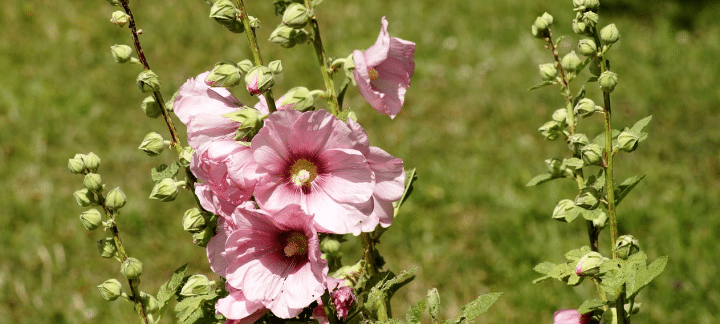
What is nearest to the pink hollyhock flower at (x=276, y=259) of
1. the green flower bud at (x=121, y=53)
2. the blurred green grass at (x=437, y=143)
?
the green flower bud at (x=121, y=53)

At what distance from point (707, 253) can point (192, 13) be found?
3.79m

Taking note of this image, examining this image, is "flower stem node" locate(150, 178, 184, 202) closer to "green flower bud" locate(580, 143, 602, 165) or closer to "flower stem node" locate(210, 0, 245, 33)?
"flower stem node" locate(210, 0, 245, 33)

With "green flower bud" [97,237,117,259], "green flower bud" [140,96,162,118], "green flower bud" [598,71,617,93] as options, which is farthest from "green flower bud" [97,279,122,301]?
"green flower bud" [598,71,617,93]

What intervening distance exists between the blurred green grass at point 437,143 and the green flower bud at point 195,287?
6.32 ft

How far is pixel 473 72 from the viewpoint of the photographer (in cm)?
469

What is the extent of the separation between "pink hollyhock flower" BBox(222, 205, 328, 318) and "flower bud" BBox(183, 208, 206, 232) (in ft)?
0.26

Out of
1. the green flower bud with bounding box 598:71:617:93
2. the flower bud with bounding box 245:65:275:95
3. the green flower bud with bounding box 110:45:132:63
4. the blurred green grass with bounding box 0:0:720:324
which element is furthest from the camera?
the blurred green grass with bounding box 0:0:720:324

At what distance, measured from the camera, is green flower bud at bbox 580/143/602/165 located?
→ 3.85 ft

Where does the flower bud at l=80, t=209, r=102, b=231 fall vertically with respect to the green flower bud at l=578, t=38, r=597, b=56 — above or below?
below

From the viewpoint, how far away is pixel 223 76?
107 centimetres

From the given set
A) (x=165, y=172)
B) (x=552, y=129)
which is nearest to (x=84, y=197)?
(x=165, y=172)

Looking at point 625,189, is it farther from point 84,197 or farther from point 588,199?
point 84,197

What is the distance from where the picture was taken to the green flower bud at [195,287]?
119cm

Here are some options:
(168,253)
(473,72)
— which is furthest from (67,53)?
(473,72)
